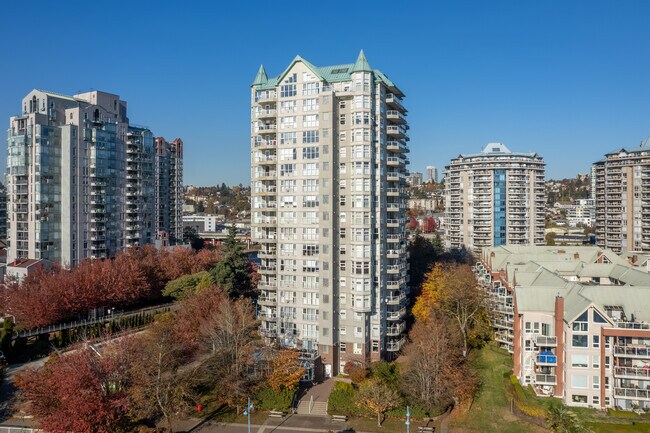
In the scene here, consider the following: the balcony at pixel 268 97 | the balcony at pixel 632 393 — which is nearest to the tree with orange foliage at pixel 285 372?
the balcony at pixel 632 393

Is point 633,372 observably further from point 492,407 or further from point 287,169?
point 287,169

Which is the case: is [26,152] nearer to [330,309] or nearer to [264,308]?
[264,308]

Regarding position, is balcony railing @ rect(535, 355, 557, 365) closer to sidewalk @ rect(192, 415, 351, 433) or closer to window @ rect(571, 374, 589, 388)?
window @ rect(571, 374, 589, 388)

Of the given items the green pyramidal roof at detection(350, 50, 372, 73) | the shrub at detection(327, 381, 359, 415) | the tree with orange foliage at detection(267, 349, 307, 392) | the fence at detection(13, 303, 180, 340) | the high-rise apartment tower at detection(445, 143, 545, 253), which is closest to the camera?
the shrub at detection(327, 381, 359, 415)

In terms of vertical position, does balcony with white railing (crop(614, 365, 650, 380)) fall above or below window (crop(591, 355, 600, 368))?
A: below

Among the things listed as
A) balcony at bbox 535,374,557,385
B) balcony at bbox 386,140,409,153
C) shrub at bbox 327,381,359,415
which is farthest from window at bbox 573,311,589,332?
balcony at bbox 386,140,409,153
